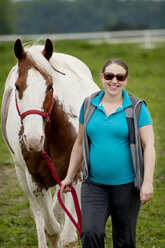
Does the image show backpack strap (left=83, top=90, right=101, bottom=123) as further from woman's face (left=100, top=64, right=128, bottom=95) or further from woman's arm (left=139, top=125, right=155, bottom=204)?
woman's arm (left=139, top=125, right=155, bottom=204)

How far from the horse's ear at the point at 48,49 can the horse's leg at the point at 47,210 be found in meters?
1.06

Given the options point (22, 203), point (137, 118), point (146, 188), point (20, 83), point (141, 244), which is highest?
point (20, 83)

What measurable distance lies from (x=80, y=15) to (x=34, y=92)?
6137cm

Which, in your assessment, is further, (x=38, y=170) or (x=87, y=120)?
(x=38, y=170)

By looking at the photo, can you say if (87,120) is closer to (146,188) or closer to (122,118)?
(122,118)

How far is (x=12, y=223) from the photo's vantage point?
465 cm

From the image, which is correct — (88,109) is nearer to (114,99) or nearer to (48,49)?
(114,99)

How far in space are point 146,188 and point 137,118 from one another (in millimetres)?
458

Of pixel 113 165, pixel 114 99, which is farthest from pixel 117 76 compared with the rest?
pixel 113 165

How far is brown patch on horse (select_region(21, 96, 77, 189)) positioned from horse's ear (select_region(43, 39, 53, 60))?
0.38 metres

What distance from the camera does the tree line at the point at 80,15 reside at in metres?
57.1

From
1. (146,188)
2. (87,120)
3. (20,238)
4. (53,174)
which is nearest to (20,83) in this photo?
(87,120)

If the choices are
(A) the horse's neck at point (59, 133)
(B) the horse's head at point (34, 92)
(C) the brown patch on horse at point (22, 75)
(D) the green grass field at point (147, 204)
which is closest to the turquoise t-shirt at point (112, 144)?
(B) the horse's head at point (34, 92)

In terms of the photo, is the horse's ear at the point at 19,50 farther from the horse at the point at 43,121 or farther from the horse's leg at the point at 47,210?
the horse's leg at the point at 47,210
